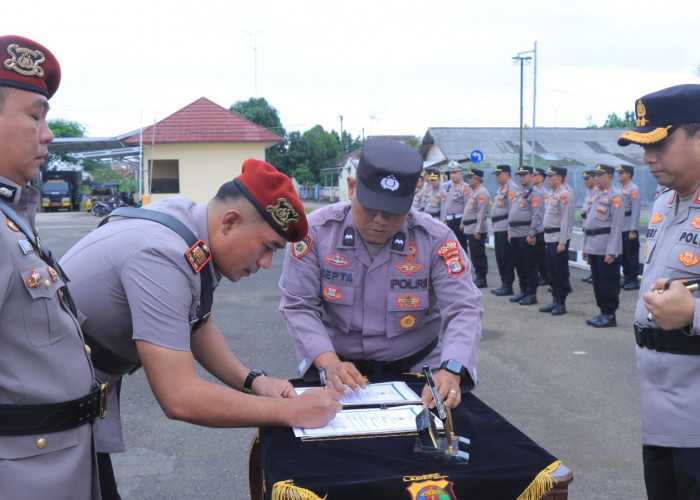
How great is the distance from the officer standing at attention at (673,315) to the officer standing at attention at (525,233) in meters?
6.76

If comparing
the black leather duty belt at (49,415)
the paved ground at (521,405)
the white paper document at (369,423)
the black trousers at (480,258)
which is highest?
the black leather duty belt at (49,415)

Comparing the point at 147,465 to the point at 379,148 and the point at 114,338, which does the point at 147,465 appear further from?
the point at 379,148

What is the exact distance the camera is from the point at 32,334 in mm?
1419

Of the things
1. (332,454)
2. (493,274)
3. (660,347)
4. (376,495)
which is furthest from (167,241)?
(493,274)

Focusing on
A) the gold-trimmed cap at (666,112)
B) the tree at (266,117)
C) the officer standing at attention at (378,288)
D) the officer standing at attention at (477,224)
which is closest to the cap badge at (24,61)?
the officer standing at attention at (378,288)

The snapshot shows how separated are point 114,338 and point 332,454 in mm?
739

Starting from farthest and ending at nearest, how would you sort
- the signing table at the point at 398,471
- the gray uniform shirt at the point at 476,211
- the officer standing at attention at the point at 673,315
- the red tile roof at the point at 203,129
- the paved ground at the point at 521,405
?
the red tile roof at the point at 203,129
the gray uniform shirt at the point at 476,211
the paved ground at the point at 521,405
the officer standing at attention at the point at 673,315
the signing table at the point at 398,471

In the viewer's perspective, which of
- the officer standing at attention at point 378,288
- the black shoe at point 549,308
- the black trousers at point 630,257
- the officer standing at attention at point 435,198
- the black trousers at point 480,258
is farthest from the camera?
the officer standing at attention at point 435,198

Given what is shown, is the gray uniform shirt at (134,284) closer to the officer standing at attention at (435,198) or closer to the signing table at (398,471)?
the signing table at (398,471)

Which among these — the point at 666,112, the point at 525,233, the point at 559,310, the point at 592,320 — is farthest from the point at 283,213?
the point at 525,233

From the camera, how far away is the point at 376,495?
4.99ft

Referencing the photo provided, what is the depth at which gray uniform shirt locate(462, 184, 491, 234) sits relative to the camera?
11.0 metres

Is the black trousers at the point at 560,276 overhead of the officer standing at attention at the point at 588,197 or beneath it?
beneath

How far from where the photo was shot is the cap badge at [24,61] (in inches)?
58.1
